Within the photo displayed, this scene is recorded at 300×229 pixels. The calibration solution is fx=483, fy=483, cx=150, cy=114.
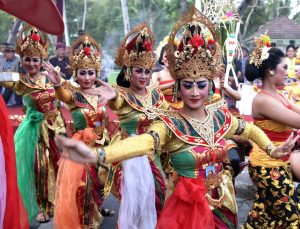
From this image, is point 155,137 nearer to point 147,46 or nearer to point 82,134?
→ point 147,46

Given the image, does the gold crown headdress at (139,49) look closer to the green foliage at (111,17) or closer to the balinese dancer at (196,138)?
the balinese dancer at (196,138)

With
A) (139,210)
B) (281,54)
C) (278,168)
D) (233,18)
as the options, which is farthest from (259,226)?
(233,18)

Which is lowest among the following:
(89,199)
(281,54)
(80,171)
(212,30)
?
(89,199)

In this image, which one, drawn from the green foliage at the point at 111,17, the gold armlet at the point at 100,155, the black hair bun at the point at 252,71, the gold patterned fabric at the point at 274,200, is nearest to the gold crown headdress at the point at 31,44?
the black hair bun at the point at 252,71

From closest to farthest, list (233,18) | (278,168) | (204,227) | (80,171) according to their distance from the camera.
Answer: (204,227) < (278,168) < (80,171) < (233,18)

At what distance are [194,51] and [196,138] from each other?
512 mm

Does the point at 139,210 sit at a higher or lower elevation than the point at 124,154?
lower

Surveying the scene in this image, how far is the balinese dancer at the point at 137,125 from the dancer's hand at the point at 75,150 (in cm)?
153

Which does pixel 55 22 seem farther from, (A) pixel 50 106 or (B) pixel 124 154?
(A) pixel 50 106

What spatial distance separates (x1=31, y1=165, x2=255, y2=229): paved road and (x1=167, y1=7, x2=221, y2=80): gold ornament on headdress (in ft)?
8.03

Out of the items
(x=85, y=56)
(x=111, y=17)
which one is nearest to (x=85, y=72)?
(x=85, y=56)

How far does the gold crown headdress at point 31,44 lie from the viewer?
494 centimetres

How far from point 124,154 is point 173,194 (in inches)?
24.6

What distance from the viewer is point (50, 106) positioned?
16.5ft
